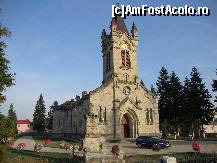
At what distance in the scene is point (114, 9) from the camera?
754 inches

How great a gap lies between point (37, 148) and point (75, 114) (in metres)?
23.7

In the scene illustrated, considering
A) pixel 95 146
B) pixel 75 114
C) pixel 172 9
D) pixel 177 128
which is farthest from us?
pixel 177 128

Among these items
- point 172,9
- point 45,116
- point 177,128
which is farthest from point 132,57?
point 45,116

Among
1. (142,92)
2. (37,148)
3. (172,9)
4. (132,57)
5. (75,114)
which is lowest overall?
(37,148)

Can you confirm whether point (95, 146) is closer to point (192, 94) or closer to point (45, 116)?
point (192, 94)

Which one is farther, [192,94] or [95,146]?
[192,94]

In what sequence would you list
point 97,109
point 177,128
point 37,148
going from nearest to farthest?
point 37,148, point 97,109, point 177,128

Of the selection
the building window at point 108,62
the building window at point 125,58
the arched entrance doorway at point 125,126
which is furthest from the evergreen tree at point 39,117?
the building window at point 125,58

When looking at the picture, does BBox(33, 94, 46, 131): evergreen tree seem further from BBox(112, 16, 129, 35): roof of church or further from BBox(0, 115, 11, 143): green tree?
BBox(0, 115, 11, 143): green tree

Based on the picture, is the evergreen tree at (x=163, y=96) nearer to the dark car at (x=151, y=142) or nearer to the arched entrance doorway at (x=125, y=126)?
the arched entrance doorway at (x=125, y=126)

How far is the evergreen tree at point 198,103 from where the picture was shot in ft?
Result: 178

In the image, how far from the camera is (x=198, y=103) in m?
54.6

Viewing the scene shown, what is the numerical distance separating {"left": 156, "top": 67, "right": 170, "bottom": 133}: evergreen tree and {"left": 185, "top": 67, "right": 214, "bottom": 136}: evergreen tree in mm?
4842

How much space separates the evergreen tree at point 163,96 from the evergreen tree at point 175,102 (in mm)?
686
